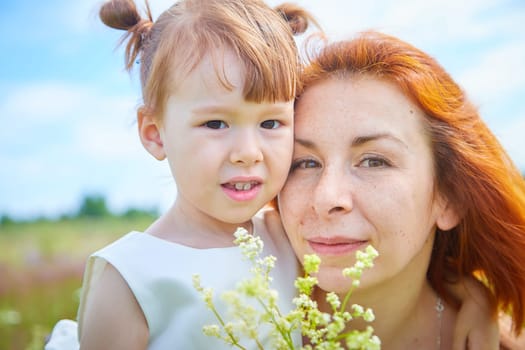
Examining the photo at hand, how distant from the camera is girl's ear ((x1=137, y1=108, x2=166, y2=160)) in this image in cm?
292

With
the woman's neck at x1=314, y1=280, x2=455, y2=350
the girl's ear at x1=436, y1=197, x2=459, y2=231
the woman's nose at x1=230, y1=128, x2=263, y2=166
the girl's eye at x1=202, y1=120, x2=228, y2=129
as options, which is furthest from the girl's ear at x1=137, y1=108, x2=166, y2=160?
the girl's ear at x1=436, y1=197, x2=459, y2=231

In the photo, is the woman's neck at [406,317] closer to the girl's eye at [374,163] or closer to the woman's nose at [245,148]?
the girl's eye at [374,163]

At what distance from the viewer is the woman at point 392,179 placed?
298 cm

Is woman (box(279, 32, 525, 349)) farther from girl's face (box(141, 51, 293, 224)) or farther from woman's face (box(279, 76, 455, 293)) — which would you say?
girl's face (box(141, 51, 293, 224))

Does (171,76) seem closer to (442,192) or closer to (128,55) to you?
(128,55)

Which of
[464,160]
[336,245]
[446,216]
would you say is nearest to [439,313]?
[446,216]

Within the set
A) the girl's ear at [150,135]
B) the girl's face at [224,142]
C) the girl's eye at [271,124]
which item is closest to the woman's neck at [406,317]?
the girl's face at [224,142]

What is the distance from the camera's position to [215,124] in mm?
2648

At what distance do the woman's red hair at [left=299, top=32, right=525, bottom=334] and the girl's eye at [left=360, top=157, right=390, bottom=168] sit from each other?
354mm

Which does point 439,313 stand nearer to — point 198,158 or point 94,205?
point 198,158

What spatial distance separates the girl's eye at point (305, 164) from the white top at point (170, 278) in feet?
2.02

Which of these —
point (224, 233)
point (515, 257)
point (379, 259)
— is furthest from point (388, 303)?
point (224, 233)

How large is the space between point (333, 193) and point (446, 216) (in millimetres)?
919

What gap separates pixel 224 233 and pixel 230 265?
20 centimetres
